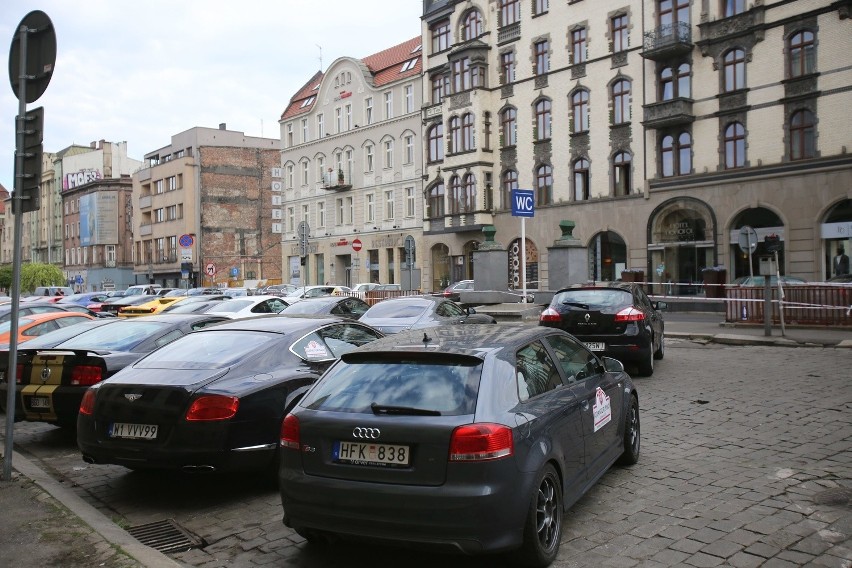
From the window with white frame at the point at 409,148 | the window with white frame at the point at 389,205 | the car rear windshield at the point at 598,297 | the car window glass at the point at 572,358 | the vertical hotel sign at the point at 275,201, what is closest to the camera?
the car window glass at the point at 572,358

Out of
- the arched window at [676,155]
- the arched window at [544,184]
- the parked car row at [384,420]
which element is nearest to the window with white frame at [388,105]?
the arched window at [544,184]

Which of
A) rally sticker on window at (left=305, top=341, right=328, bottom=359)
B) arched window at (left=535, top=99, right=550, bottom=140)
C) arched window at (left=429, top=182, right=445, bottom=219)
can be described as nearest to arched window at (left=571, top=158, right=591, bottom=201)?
arched window at (left=535, top=99, right=550, bottom=140)

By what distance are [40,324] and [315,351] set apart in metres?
8.31

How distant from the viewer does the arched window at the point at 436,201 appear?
47.1 m

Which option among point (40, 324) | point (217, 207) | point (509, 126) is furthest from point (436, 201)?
point (40, 324)

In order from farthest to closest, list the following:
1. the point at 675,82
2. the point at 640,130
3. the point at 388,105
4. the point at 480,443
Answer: the point at 388,105, the point at 640,130, the point at 675,82, the point at 480,443

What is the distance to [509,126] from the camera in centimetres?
4328

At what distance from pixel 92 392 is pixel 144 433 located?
821 mm

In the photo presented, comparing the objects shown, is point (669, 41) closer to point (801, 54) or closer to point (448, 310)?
point (801, 54)

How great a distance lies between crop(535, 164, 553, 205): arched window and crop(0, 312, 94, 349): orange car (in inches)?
1196

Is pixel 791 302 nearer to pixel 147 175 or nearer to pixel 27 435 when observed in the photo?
pixel 27 435

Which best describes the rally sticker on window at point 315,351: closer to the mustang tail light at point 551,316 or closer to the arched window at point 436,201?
the mustang tail light at point 551,316

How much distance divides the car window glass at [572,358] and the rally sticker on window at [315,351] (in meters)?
2.41

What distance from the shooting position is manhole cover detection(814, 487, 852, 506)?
18.5ft
